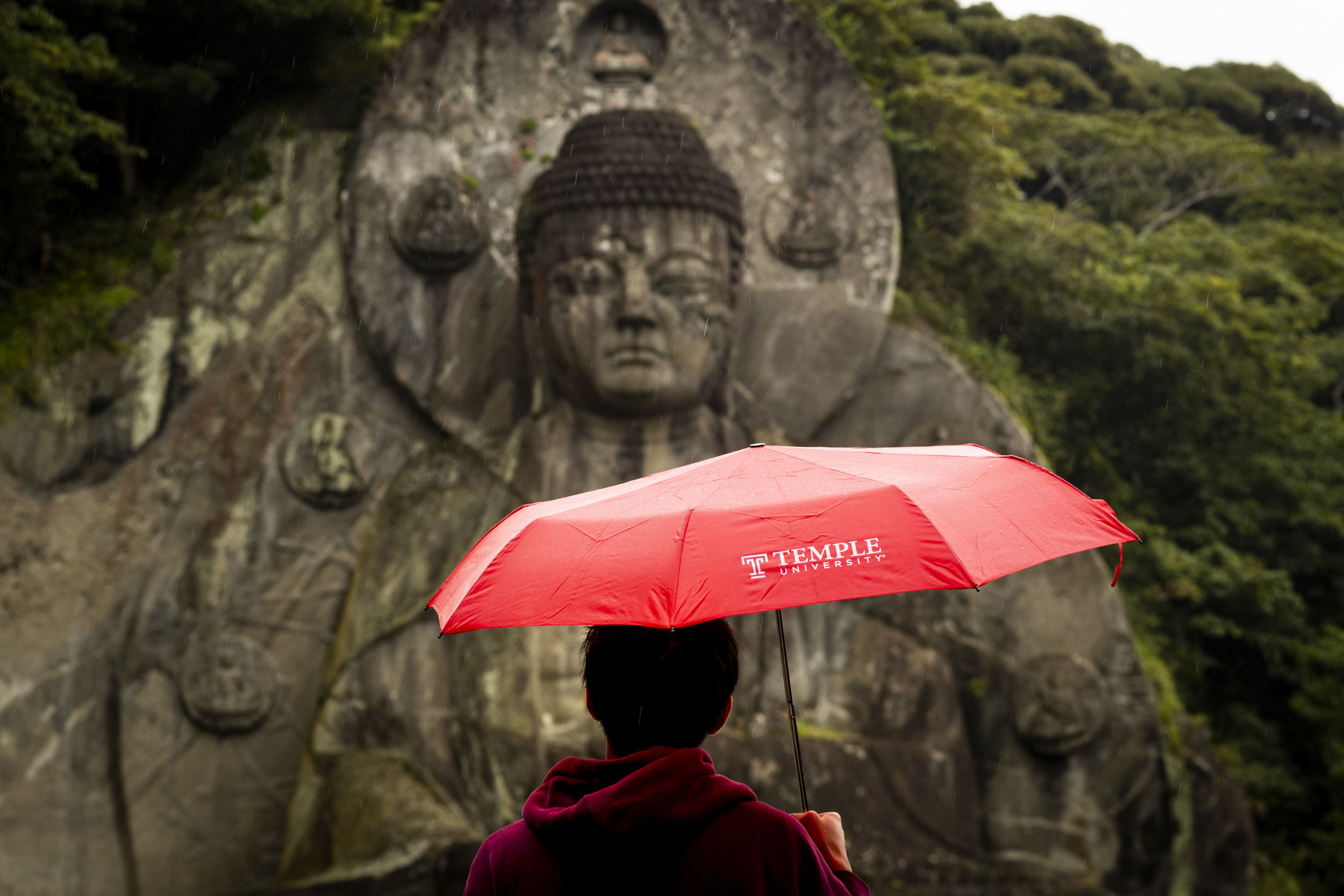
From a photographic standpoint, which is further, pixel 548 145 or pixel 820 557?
pixel 548 145

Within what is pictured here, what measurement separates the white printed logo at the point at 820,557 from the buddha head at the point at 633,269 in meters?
3.75

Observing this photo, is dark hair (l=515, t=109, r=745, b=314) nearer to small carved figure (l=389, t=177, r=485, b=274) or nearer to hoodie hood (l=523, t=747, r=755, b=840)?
small carved figure (l=389, t=177, r=485, b=274)

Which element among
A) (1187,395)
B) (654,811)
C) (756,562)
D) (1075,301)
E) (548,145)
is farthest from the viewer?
(1187,395)

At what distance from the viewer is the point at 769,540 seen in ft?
5.74

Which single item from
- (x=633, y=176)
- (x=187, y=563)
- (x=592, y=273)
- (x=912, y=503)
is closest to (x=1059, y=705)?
(x=592, y=273)

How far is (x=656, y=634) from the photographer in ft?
5.55

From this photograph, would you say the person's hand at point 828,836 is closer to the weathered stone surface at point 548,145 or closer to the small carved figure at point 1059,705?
the small carved figure at point 1059,705

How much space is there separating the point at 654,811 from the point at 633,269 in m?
4.13

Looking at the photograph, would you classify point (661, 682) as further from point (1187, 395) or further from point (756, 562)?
point (1187, 395)

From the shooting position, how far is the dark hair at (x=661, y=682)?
166 centimetres

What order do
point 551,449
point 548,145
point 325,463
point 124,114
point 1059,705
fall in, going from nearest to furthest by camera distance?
point 1059,705 < point 551,449 < point 325,463 < point 548,145 < point 124,114

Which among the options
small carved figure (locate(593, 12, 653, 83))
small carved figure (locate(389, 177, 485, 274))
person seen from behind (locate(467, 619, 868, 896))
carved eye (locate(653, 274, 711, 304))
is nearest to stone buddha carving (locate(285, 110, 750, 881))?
carved eye (locate(653, 274, 711, 304))

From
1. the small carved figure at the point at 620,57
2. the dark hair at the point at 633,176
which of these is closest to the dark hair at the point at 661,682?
the dark hair at the point at 633,176

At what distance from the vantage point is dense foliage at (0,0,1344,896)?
619 centimetres
